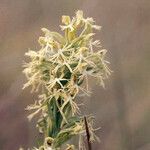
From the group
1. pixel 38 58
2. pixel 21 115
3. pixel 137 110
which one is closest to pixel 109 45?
pixel 137 110

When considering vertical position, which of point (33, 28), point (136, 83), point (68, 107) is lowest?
point (68, 107)

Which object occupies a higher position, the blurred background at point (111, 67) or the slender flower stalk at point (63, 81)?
the blurred background at point (111, 67)

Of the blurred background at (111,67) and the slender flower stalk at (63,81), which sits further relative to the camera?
the blurred background at (111,67)

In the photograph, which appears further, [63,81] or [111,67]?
[111,67]

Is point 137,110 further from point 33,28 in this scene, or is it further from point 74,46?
point 74,46

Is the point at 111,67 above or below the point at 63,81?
above
